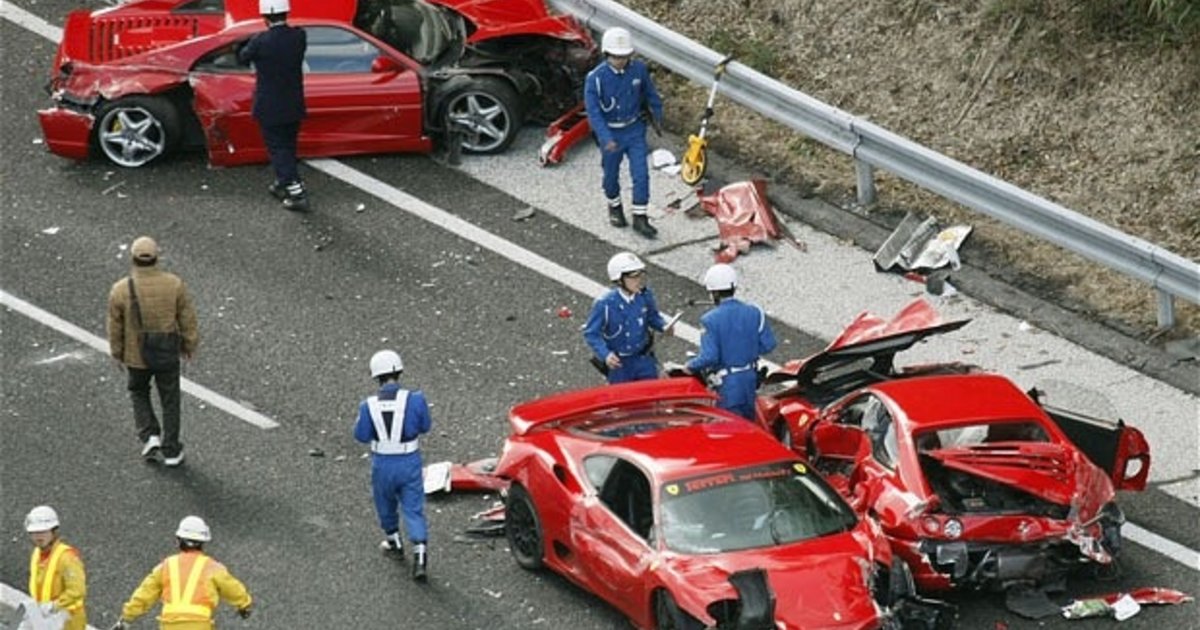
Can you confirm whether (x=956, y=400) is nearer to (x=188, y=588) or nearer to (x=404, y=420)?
(x=404, y=420)

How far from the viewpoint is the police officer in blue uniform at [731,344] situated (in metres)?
17.6

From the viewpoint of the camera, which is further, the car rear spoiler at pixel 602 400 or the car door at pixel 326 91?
the car door at pixel 326 91

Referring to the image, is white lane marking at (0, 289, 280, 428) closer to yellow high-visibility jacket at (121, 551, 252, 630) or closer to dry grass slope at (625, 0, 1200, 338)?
yellow high-visibility jacket at (121, 551, 252, 630)

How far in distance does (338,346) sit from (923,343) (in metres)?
4.32

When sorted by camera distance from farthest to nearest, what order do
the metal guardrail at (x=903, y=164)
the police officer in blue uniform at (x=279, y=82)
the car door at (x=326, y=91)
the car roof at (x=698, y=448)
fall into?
the car door at (x=326, y=91) < the police officer in blue uniform at (x=279, y=82) < the metal guardrail at (x=903, y=164) < the car roof at (x=698, y=448)

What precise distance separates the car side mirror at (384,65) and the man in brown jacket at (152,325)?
14.3 ft

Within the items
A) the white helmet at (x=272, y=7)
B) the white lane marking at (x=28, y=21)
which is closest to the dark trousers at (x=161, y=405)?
the white helmet at (x=272, y=7)

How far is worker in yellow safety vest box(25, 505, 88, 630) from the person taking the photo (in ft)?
48.8

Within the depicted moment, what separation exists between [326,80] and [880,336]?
6.29m

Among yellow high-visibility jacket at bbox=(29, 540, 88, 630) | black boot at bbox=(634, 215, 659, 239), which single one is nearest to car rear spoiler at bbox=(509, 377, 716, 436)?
yellow high-visibility jacket at bbox=(29, 540, 88, 630)

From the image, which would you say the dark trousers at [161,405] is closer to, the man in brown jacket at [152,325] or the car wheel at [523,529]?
the man in brown jacket at [152,325]

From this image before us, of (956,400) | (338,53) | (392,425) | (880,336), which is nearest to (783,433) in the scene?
(880,336)

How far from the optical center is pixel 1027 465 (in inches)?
636

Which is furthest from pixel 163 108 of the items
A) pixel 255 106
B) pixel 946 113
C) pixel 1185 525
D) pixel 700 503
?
pixel 1185 525
